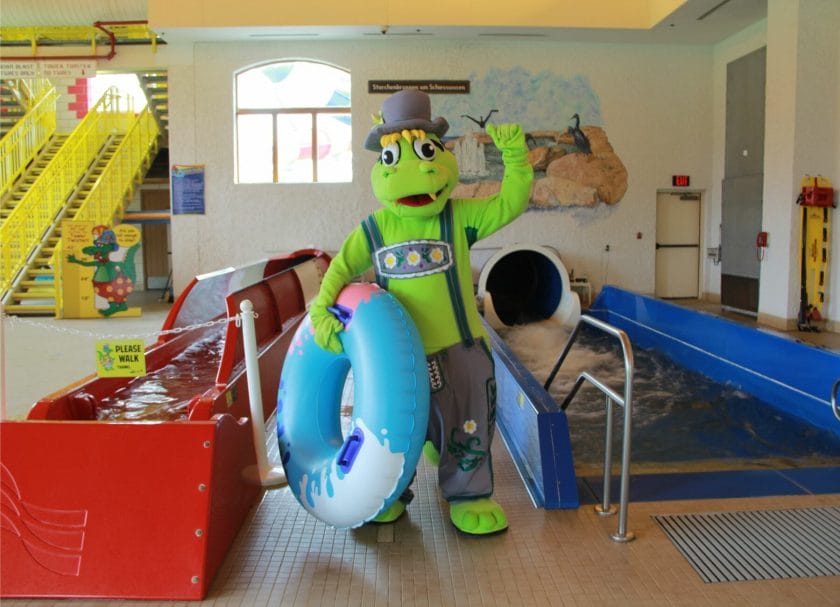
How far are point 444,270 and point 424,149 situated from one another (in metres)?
0.51

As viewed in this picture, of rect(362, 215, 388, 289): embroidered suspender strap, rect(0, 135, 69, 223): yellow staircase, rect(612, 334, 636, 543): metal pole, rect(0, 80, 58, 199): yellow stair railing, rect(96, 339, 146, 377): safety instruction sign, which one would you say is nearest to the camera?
rect(96, 339, 146, 377): safety instruction sign

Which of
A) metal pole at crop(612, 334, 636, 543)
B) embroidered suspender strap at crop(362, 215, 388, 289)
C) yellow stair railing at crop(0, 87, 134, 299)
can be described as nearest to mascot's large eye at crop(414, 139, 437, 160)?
embroidered suspender strap at crop(362, 215, 388, 289)

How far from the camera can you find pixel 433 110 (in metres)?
10.7

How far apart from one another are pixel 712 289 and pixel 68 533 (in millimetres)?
11013

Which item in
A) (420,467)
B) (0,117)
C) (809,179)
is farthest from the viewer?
(0,117)

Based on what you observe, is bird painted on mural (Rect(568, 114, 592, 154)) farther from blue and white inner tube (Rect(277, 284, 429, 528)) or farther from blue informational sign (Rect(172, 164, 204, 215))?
blue and white inner tube (Rect(277, 284, 429, 528))

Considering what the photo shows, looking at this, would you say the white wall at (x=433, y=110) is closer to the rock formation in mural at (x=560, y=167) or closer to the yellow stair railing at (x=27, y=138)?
the rock formation in mural at (x=560, y=167)

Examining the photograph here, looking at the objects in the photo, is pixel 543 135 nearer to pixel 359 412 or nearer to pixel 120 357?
pixel 359 412

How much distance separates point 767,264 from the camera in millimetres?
8422

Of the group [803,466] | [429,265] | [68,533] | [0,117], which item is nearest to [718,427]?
[803,466]

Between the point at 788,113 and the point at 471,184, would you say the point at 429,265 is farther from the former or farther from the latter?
the point at 471,184

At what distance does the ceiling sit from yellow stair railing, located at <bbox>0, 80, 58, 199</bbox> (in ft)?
7.88

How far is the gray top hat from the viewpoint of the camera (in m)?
2.84

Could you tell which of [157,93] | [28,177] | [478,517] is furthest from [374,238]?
[28,177]
